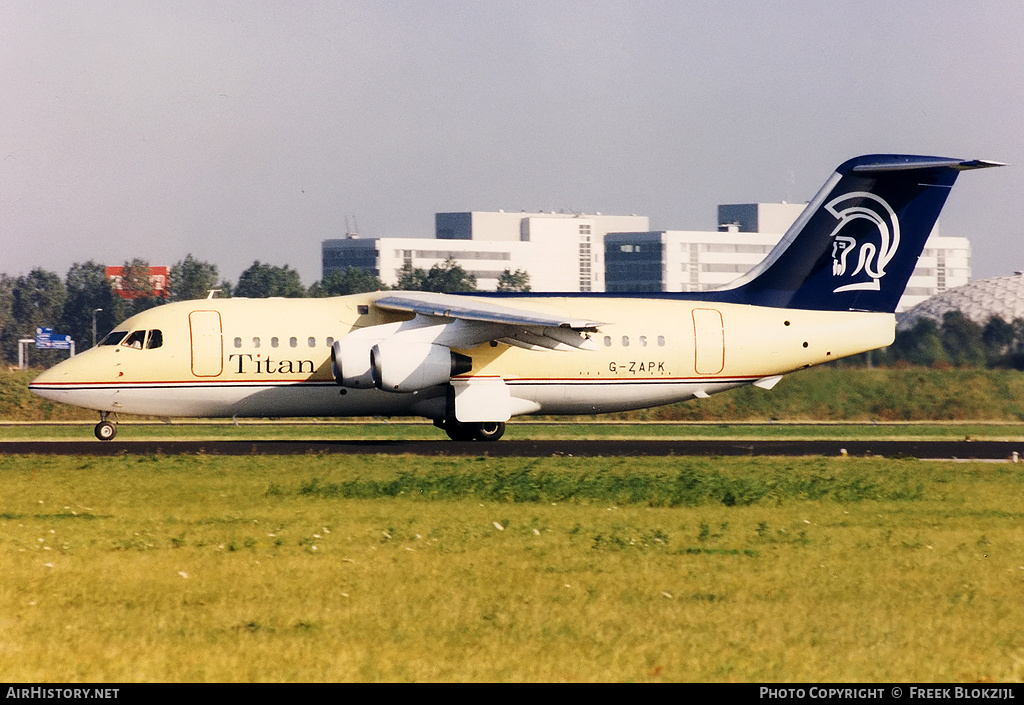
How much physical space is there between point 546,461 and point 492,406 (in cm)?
639

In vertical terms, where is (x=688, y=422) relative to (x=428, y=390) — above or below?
below

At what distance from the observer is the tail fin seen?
117ft

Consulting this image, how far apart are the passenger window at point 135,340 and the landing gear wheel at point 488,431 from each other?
895cm

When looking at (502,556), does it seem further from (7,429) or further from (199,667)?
(7,429)

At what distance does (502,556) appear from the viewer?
621 inches

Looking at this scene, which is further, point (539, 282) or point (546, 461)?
point (539, 282)

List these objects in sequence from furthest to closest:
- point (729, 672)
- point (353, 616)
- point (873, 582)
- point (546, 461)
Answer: point (546, 461) < point (873, 582) < point (353, 616) < point (729, 672)

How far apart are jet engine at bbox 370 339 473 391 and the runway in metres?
1.64

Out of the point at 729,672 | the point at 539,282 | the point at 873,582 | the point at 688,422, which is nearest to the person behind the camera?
the point at 729,672

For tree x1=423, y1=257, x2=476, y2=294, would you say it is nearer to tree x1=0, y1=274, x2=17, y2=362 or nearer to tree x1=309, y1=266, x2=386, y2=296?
tree x1=309, y1=266, x2=386, y2=296

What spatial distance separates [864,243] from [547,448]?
10944 millimetres

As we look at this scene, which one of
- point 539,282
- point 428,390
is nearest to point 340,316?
point 428,390

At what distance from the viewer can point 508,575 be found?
47.4 feet

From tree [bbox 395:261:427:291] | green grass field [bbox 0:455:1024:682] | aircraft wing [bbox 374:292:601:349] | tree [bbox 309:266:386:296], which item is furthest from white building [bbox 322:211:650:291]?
green grass field [bbox 0:455:1024:682]
